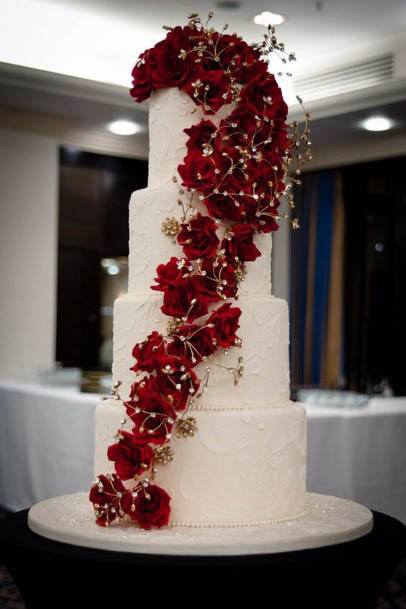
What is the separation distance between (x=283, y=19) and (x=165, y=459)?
191 inches

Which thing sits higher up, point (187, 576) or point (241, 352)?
point (241, 352)

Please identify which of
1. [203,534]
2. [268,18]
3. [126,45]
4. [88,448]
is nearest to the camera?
[203,534]

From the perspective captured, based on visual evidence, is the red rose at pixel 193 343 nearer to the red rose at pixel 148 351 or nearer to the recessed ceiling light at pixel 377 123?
the red rose at pixel 148 351

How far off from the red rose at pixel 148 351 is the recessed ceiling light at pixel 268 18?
4515 mm

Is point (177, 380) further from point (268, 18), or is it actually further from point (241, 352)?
point (268, 18)

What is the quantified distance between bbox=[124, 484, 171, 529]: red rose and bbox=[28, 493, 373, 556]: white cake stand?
27 mm

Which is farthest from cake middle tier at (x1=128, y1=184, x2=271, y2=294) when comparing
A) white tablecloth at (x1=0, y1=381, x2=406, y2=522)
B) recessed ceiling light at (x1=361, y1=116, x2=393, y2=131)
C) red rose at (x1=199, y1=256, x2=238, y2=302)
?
recessed ceiling light at (x1=361, y1=116, x2=393, y2=131)

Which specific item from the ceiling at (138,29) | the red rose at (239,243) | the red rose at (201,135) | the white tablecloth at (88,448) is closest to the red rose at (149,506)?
the red rose at (239,243)

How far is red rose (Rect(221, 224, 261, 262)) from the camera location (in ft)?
7.63

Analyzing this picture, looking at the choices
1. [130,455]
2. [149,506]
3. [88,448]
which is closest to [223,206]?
[130,455]

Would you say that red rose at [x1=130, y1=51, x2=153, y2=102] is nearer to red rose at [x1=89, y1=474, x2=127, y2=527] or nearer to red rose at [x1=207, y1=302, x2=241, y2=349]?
red rose at [x1=207, y1=302, x2=241, y2=349]

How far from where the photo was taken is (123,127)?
7465 mm

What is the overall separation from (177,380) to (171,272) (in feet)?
0.91

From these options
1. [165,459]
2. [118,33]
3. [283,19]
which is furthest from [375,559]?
[118,33]
